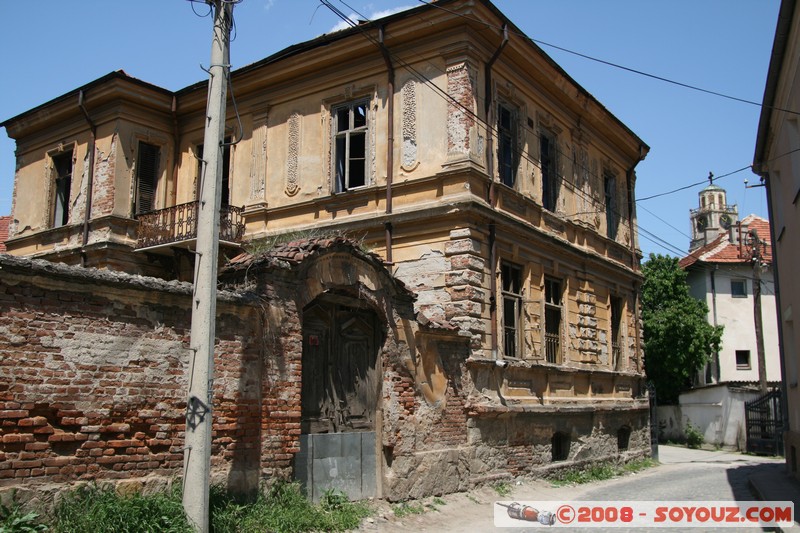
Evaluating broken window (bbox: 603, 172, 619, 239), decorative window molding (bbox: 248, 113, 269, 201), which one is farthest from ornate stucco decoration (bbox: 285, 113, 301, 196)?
broken window (bbox: 603, 172, 619, 239)

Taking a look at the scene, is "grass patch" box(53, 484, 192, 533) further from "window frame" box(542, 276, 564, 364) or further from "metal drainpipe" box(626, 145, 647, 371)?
"metal drainpipe" box(626, 145, 647, 371)

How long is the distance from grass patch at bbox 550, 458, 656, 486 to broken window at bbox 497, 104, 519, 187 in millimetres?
6388

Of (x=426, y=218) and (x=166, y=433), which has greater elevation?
(x=426, y=218)

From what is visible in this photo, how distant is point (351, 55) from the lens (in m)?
16.3

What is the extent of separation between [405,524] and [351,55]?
1012 cm

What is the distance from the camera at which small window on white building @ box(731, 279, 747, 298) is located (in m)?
39.3

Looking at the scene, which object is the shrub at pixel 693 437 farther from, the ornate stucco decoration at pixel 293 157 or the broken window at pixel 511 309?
the ornate stucco decoration at pixel 293 157

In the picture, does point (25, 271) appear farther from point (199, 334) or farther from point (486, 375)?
point (486, 375)

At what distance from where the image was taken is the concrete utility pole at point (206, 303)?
7316mm

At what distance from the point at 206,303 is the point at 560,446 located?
11.4 m

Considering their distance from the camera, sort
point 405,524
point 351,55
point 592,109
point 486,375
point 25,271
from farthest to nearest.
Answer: point 592,109 → point 351,55 → point 486,375 → point 405,524 → point 25,271

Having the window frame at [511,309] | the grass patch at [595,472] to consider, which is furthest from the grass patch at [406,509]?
the grass patch at [595,472]

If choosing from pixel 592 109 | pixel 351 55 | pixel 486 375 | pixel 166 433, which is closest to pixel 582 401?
pixel 486 375

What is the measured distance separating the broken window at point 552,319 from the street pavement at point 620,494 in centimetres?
298
